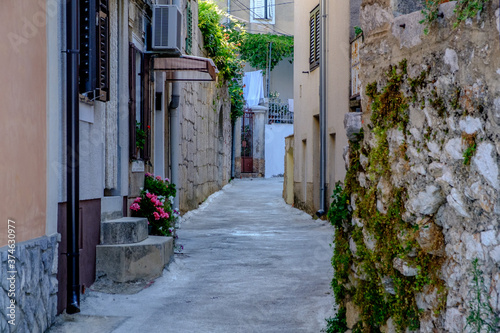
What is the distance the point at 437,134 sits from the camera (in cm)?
336

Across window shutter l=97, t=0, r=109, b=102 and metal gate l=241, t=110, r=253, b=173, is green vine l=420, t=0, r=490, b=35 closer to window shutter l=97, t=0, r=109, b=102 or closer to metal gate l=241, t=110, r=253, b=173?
window shutter l=97, t=0, r=109, b=102

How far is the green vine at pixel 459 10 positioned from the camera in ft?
9.57

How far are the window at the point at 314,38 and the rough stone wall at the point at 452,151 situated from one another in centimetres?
1090

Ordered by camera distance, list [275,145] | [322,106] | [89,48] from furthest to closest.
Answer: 1. [275,145]
2. [322,106]
3. [89,48]

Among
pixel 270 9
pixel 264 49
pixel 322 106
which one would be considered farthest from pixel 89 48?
pixel 270 9

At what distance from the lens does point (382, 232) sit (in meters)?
3.97

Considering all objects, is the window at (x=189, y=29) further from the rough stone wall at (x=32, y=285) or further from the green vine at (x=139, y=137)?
the rough stone wall at (x=32, y=285)

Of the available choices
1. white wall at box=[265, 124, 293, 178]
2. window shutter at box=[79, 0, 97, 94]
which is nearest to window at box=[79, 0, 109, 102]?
window shutter at box=[79, 0, 97, 94]

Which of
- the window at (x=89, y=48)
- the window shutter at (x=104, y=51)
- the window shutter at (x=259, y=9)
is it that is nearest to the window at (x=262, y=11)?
the window shutter at (x=259, y=9)

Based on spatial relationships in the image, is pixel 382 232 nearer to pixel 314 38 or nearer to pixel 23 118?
pixel 23 118

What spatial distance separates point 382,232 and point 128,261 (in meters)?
3.50

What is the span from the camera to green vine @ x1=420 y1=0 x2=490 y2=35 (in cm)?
292

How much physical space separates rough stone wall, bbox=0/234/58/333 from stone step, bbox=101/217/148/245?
1.65 metres

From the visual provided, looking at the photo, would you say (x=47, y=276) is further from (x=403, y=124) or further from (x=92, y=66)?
(x=403, y=124)
